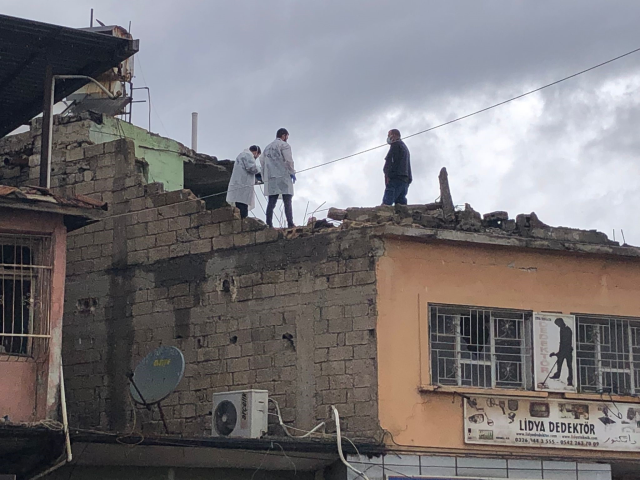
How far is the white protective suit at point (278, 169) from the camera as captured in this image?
15188mm

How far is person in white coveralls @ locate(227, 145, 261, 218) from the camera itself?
15.7m

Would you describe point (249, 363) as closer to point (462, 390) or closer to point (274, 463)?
point (274, 463)

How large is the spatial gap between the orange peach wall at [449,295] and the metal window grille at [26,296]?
3873mm

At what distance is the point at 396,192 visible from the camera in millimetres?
15305

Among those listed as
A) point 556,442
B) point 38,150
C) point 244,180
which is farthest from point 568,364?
point 38,150

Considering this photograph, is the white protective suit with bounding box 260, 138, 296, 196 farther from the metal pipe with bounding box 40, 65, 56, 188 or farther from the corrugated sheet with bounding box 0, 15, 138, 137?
the metal pipe with bounding box 40, 65, 56, 188

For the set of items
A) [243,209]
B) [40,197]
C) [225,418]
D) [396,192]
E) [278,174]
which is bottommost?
[225,418]

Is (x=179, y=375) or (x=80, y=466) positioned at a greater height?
(x=179, y=375)

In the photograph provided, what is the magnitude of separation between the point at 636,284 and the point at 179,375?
6.20 m

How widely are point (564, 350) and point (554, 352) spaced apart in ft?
0.50

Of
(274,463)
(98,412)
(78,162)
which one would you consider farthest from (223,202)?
(274,463)

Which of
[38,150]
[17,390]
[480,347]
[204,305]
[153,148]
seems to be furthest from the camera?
[153,148]

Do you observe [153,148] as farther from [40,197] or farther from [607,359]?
[607,359]

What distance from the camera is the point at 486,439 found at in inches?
535
